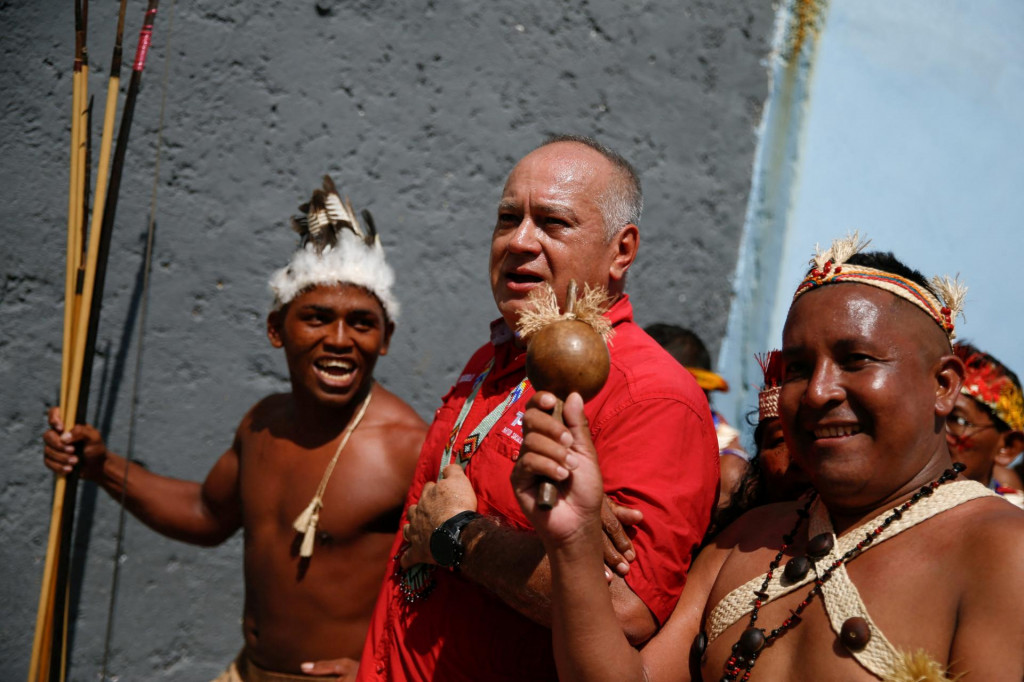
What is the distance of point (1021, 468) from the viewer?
5961 millimetres

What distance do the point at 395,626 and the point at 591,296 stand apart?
1162 mm

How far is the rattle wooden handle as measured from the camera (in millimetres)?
1652

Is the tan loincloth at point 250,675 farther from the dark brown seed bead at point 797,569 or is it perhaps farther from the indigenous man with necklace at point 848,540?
the dark brown seed bead at point 797,569

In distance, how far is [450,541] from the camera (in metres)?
2.10

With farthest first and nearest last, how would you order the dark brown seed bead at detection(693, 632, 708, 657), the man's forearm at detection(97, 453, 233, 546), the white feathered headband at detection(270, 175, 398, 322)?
the man's forearm at detection(97, 453, 233, 546) < the white feathered headband at detection(270, 175, 398, 322) < the dark brown seed bead at detection(693, 632, 708, 657)

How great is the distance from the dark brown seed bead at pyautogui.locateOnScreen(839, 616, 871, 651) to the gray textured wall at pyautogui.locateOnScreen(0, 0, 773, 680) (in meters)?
3.10

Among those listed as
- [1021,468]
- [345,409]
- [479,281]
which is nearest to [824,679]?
[345,409]

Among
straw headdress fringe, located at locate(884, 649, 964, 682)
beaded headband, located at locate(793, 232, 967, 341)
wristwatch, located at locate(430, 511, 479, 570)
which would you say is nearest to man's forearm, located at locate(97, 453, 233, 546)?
wristwatch, located at locate(430, 511, 479, 570)

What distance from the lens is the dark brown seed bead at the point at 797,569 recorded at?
1.96 m

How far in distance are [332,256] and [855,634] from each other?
2.67m

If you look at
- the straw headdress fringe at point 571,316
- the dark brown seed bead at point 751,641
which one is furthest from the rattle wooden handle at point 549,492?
the dark brown seed bead at point 751,641

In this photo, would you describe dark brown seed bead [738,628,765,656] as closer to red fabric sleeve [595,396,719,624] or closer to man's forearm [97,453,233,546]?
red fabric sleeve [595,396,719,624]

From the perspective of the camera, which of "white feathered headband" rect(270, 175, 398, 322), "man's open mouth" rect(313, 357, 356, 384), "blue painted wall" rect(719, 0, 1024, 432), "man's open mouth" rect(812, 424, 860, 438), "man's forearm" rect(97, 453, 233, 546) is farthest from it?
"blue painted wall" rect(719, 0, 1024, 432)

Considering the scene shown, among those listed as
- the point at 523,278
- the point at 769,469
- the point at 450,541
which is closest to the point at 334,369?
the point at 523,278
